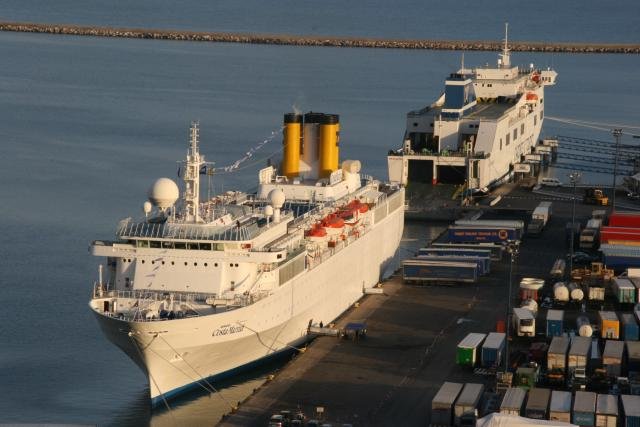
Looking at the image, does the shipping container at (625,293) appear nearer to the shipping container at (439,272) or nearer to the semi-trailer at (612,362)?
the shipping container at (439,272)

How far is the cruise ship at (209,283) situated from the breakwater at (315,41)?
326ft

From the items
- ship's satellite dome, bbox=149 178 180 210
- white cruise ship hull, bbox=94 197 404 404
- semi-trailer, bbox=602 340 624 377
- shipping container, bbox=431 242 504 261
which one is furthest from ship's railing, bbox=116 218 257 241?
shipping container, bbox=431 242 504 261

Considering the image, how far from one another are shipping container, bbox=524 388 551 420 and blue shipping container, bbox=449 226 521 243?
20.6m

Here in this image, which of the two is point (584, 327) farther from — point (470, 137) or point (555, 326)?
point (470, 137)

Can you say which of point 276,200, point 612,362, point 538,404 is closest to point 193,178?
point 276,200

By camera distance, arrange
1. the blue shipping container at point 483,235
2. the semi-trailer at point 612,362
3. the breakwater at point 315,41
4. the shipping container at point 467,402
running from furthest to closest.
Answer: the breakwater at point 315,41
the blue shipping container at point 483,235
the semi-trailer at point 612,362
the shipping container at point 467,402

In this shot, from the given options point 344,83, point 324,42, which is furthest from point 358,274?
point 324,42

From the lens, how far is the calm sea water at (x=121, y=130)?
40969 mm

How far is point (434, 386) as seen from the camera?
3812 cm

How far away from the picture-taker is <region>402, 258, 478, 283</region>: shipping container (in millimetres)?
49906

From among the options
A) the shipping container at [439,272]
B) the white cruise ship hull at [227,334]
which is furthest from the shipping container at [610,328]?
the white cruise ship hull at [227,334]

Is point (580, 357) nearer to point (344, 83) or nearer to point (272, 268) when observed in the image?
point (272, 268)

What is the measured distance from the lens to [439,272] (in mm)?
49969

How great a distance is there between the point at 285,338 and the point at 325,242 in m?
4.82
